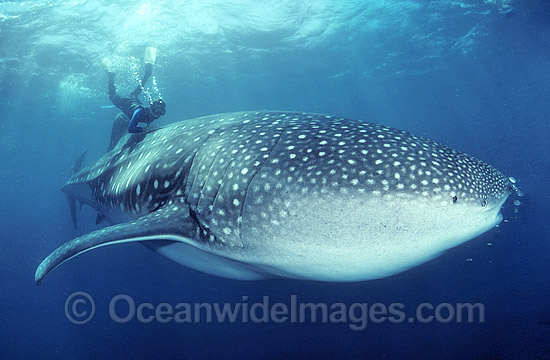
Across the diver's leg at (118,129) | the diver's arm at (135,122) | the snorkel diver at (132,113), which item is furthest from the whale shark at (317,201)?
the diver's leg at (118,129)

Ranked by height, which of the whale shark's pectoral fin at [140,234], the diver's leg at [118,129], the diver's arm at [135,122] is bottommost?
the whale shark's pectoral fin at [140,234]

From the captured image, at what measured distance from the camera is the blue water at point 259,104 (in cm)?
732

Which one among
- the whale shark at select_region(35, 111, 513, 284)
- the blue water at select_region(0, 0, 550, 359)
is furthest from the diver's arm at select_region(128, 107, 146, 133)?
the blue water at select_region(0, 0, 550, 359)

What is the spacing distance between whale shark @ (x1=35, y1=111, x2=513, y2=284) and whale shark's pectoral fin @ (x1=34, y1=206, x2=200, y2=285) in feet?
0.03

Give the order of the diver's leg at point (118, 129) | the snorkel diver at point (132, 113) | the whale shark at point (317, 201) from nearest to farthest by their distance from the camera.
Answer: the whale shark at point (317, 201) < the snorkel diver at point (132, 113) < the diver's leg at point (118, 129)

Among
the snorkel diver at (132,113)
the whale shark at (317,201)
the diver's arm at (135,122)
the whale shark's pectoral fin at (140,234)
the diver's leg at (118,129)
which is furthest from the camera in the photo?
the diver's leg at (118,129)

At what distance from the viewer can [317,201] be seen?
244cm

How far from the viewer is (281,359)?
22.5ft

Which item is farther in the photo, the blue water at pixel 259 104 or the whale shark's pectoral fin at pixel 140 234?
the blue water at pixel 259 104

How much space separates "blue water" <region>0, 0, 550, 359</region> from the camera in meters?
7.32

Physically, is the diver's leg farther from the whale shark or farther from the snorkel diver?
the whale shark

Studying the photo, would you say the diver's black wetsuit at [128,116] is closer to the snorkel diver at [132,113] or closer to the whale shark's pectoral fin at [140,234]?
the snorkel diver at [132,113]

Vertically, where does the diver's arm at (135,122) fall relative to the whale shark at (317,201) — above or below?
above

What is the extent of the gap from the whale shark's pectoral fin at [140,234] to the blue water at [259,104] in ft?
9.88
